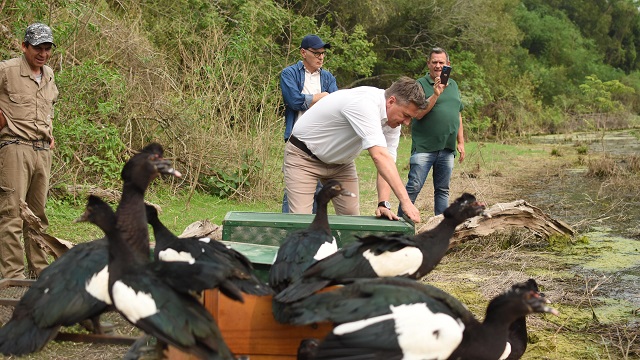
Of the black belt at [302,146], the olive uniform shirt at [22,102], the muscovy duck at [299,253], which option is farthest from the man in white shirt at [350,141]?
the olive uniform shirt at [22,102]

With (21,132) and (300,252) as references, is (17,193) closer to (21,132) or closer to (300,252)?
(21,132)

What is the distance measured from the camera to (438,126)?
9133 millimetres

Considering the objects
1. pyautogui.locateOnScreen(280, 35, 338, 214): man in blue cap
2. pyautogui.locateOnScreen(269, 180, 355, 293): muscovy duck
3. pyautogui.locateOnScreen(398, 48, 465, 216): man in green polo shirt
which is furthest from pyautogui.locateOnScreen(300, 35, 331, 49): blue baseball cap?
pyautogui.locateOnScreen(269, 180, 355, 293): muscovy duck

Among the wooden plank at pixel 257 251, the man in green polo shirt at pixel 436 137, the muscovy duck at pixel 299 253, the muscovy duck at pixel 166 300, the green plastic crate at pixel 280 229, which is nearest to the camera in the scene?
the muscovy duck at pixel 166 300

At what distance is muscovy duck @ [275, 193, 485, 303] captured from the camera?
171 inches

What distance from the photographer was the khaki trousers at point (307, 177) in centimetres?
725

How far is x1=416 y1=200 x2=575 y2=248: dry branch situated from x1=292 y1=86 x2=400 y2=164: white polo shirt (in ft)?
6.27

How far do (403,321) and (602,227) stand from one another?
805 cm

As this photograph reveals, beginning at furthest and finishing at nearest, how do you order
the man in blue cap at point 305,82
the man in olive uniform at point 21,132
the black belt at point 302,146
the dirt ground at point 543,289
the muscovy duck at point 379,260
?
the man in blue cap at point 305,82, the black belt at point 302,146, the man in olive uniform at point 21,132, the dirt ground at point 543,289, the muscovy duck at point 379,260

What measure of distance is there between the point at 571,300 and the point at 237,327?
12.9 feet

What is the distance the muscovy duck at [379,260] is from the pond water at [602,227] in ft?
8.83

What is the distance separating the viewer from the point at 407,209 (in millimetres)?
6117

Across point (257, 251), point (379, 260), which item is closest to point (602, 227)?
point (257, 251)

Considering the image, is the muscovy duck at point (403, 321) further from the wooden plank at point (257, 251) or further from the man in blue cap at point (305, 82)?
the man in blue cap at point (305, 82)
